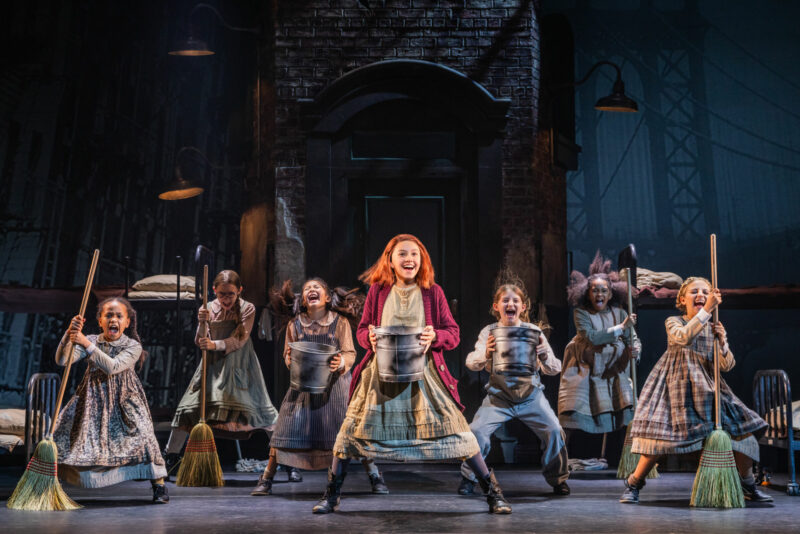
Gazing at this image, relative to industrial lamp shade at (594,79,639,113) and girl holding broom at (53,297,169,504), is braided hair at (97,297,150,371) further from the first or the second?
industrial lamp shade at (594,79,639,113)

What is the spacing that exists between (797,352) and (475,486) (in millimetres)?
6645

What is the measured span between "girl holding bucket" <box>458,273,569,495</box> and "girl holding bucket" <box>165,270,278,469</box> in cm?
197

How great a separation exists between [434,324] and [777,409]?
304cm

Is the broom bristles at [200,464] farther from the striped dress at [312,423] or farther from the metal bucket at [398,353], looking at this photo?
the metal bucket at [398,353]

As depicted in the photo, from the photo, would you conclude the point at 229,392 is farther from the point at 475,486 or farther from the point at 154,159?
the point at 154,159

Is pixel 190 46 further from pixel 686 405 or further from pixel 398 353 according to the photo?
pixel 686 405

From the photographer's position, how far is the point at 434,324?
219 inches

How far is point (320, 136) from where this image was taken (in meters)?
8.84

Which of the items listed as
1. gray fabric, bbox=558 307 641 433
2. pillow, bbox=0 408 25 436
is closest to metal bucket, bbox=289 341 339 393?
gray fabric, bbox=558 307 641 433

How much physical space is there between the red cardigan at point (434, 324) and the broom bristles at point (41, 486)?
6.08ft

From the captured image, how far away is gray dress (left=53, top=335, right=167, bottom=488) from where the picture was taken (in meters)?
5.64

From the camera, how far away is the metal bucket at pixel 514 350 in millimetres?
6238

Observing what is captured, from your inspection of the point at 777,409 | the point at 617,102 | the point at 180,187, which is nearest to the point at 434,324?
the point at 777,409

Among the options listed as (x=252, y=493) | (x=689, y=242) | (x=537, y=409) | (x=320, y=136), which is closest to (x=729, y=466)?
(x=537, y=409)
